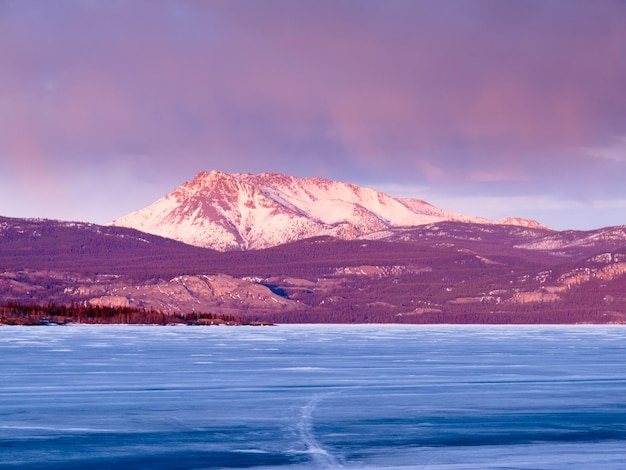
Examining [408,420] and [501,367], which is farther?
[501,367]

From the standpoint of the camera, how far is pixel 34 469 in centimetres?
2998

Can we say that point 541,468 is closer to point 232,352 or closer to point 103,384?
point 103,384

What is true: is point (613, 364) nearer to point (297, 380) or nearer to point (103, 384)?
point (297, 380)

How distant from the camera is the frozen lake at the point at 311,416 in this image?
32031mm

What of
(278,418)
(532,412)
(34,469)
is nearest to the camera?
(34,469)

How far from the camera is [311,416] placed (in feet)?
134

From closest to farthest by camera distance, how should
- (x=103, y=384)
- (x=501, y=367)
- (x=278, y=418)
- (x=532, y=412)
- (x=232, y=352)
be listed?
1. (x=278, y=418)
2. (x=532, y=412)
3. (x=103, y=384)
4. (x=501, y=367)
5. (x=232, y=352)

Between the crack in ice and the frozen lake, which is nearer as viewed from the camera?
the crack in ice

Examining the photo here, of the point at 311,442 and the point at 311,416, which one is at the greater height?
the point at 311,416

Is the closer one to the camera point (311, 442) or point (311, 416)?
point (311, 442)

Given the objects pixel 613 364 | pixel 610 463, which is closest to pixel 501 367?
pixel 613 364

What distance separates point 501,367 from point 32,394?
103 feet

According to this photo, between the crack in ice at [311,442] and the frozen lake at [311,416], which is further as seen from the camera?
the frozen lake at [311,416]

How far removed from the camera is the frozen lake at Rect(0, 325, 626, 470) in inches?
1261
